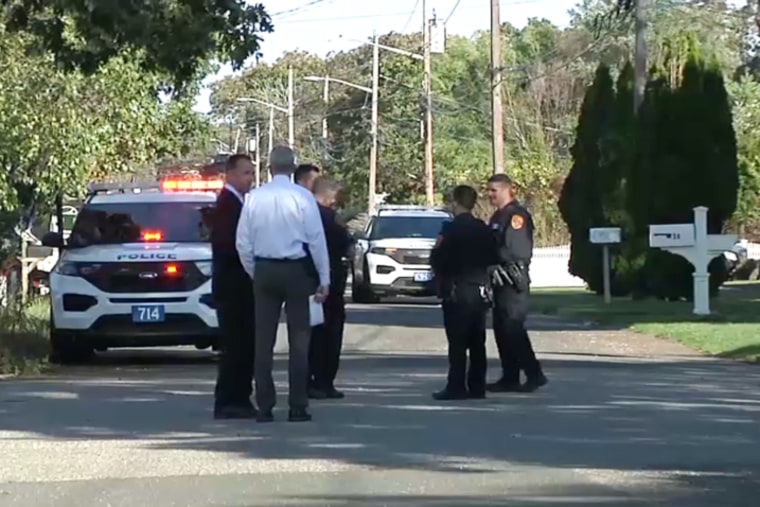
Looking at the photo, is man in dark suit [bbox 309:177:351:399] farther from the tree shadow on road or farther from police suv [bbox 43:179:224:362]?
police suv [bbox 43:179:224:362]

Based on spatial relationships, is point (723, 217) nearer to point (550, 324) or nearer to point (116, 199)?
point (550, 324)

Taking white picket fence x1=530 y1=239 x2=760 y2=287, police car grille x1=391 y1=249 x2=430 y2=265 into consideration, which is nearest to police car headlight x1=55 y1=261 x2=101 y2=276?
police car grille x1=391 y1=249 x2=430 y2=265

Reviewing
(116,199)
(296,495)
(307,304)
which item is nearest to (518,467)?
(296,495)

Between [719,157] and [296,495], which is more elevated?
[719,157]

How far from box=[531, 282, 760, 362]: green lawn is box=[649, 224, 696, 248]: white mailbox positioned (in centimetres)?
114

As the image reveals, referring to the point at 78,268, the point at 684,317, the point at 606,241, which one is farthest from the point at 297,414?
the point at 606,241

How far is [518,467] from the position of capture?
10203 mm

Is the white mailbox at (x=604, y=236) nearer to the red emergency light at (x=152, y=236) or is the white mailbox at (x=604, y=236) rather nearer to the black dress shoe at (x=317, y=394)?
the red emergency light at (x=152, y=236)

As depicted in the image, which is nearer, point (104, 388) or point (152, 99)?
point (104, 388)

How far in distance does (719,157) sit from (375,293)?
285 inches

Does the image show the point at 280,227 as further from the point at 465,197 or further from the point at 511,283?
the point at 511,283

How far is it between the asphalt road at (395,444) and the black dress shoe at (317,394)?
231mm

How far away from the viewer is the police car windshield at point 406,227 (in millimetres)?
33938

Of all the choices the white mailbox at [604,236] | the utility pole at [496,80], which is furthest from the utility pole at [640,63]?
the utility pole at [496,80]
